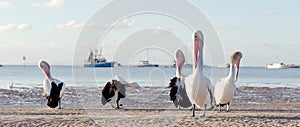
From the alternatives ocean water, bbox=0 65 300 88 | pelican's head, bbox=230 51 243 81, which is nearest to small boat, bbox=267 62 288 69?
ocean water, bbox=0 65 300 88

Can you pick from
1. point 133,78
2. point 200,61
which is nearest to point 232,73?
point 200,61

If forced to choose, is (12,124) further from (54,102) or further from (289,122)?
(289,122)

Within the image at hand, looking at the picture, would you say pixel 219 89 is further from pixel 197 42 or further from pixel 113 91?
pixel 113 91

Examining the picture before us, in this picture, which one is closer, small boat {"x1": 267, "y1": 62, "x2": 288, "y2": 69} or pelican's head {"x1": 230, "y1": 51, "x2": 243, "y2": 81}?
pelican's head {"x1": 230, "y1": 51, "x2": 243, "y2": 81}

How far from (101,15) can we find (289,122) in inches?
237

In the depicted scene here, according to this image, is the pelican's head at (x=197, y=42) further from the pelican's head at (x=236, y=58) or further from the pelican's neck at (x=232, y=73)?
the pelican's head at (x=236, y=58)

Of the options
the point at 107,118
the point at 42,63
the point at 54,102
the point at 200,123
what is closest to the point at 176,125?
the point at 200,123

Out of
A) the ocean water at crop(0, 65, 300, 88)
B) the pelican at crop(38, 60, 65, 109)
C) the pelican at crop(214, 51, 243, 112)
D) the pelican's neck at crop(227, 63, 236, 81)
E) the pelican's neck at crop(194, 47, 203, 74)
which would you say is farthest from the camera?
the ocean water at crop(0, 65, 300, 88)

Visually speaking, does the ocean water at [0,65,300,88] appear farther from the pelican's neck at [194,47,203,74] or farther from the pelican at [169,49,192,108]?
the pelican's neck at [194,47,203,74]

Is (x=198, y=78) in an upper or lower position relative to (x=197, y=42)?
lower

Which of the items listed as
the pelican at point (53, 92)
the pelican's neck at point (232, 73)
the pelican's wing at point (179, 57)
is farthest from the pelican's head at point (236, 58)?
the pelican at point (53, 92)

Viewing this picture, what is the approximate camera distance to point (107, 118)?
13.9 m

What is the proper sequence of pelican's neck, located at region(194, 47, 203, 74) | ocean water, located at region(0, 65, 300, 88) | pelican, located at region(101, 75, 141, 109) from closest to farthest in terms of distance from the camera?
pelican's neck, located at region(194, 47, 203, 74) → pelican, located at region(101, 75, 141, 109) → ocean water, located at region(0, 65, 300, 88)

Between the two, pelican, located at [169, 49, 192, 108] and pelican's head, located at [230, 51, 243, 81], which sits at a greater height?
pelican's head, located at [230, 51, 243, 81]
